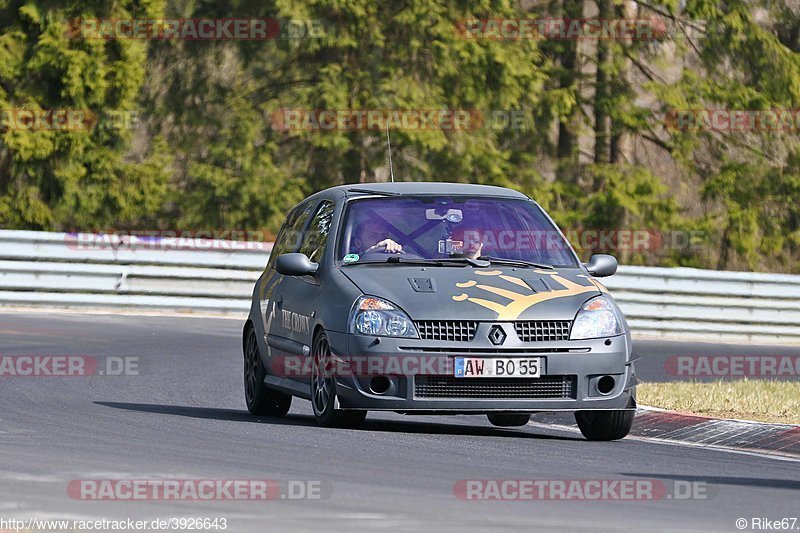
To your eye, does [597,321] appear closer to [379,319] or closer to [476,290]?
[476,290]

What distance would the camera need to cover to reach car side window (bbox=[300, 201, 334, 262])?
12.0 metres

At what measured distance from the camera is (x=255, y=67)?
34281 mm

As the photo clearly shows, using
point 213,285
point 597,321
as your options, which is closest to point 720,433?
point 597,321

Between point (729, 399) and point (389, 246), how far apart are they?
3.83 metres

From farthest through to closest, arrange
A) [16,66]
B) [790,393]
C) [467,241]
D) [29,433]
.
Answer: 1. [16,66]
2. [790,393]
3. [467,241]
4. [29,433]

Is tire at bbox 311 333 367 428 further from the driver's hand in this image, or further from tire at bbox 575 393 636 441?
tire at bbox 575 393 636 441

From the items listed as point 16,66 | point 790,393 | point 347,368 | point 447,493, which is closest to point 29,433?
point 347,368

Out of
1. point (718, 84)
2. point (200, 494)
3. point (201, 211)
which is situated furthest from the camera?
point (718, 84)

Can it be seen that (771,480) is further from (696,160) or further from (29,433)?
(696,160)

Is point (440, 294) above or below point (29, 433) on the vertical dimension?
above

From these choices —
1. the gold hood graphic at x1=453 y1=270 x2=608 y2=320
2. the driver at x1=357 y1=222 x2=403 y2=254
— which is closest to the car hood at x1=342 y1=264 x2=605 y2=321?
the gold hood graphic at x1=453 y1=270 x2=608 y2=320

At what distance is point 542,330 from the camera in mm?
10664

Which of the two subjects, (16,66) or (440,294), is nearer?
(440,294)

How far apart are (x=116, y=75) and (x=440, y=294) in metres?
20.9
